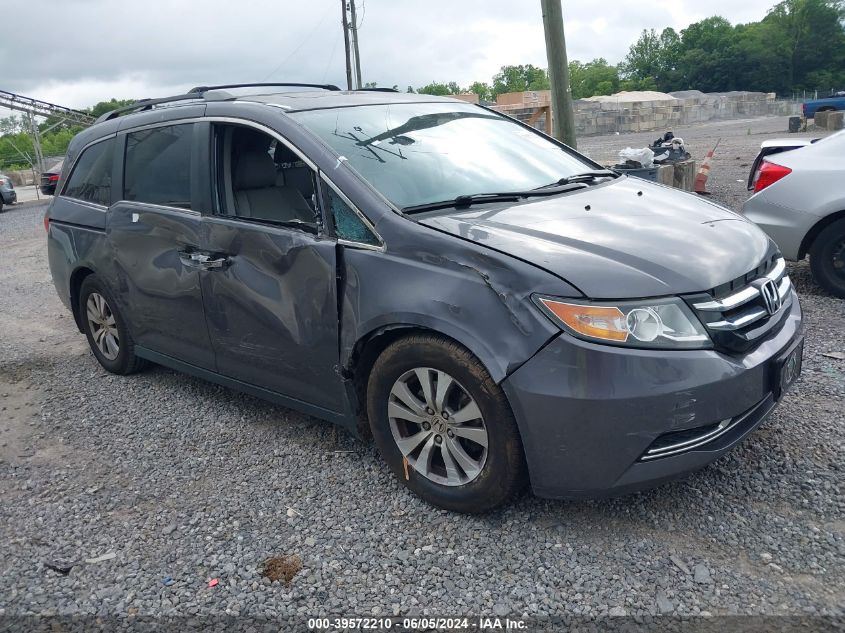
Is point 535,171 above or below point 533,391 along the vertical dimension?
above

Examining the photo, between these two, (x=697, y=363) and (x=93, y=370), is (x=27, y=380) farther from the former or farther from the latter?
(x=697, y=363)

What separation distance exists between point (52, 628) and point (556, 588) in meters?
1.82

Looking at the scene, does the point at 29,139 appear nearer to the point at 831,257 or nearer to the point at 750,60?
the point at 831,257

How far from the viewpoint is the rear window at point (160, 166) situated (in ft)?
14.0

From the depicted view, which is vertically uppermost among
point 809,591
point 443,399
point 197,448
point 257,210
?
point 257,210

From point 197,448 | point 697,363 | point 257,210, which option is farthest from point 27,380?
point 697,363

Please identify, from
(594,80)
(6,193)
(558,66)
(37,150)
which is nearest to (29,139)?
(37,150)

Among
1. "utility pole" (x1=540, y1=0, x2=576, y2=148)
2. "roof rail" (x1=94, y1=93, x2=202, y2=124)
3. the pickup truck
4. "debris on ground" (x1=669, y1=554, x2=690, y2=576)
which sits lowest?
"debris on ground" (x1=669, y1=554, x2=690, y2=576)

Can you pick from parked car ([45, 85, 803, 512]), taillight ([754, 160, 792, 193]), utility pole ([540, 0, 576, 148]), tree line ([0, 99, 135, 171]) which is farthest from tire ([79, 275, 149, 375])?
tree line ([0, 99, 135, 171])

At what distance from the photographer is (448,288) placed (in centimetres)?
297

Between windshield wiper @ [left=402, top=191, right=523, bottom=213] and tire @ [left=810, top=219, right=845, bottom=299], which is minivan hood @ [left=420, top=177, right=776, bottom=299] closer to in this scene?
windshield wiper @ [left=402, top=191, right=523, bottom=213]

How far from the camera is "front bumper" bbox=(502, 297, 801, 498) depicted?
2.68 metres

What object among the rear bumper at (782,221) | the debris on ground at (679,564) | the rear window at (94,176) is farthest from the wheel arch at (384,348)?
the rear bumper at (782,221)

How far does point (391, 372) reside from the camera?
126 inches
